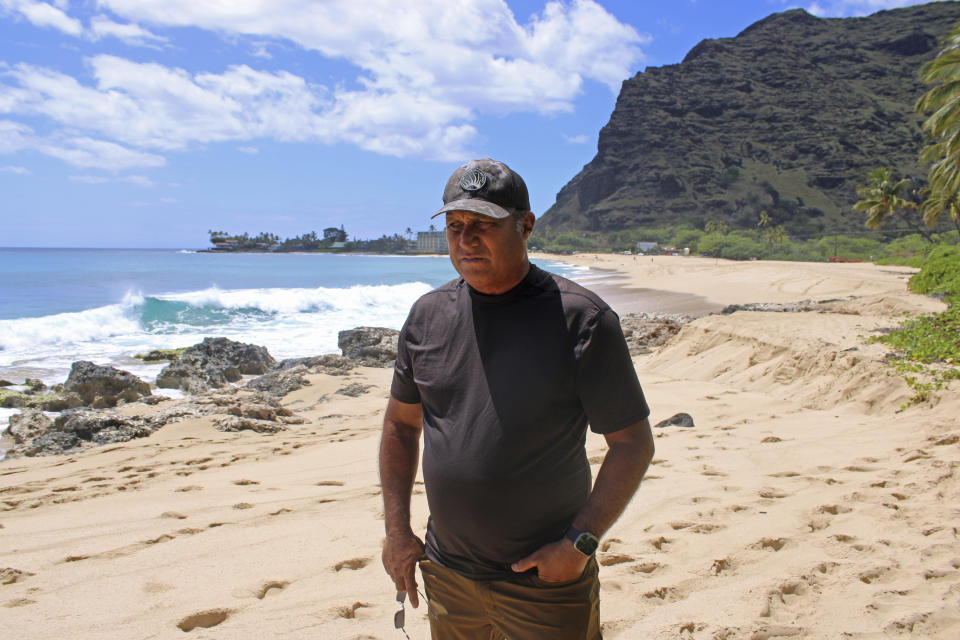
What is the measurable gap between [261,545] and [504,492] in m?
2.50

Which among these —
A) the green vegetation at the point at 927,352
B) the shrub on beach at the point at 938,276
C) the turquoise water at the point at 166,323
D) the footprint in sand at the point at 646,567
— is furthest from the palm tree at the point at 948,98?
the footprint in sand at the point at 646,567

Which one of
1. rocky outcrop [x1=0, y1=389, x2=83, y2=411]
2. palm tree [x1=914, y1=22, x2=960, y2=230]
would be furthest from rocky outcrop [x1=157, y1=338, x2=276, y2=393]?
palm tree [x1=914, y1=22, x2=960, y2=230]

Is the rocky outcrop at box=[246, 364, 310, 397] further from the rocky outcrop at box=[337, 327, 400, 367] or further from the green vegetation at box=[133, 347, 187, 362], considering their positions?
the green vegetation at box=[133, 347, 187, 362]

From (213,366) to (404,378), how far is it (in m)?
11.0

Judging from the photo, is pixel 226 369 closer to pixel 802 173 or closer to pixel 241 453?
pixel 241 453

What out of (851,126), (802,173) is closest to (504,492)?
(802,173)

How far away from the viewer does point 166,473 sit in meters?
5.39

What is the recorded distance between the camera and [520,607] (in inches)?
63.6

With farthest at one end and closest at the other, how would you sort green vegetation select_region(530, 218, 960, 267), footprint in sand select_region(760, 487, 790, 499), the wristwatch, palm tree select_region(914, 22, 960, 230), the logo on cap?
green vegetation select_region(530, 218, 960, 267) → palm tree select_region(914, 22, 960, 230) → footprint in sand select_region(760, 487, 790, 499) → the logo on cap → the wristwatch

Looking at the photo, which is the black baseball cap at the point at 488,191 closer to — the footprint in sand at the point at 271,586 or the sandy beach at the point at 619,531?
the sandy beach at the point at 619,531

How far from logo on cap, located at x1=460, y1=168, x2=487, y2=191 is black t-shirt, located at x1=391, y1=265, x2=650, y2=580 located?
0.88 ft

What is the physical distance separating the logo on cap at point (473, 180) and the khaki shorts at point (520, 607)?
102 centimetres

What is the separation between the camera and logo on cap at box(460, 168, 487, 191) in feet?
5.47

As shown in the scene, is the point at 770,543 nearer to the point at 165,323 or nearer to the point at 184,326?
the point at 184,326
